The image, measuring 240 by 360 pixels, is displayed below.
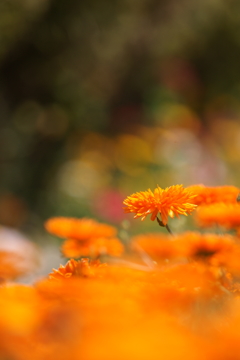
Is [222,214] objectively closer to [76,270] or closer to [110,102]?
[76,270]

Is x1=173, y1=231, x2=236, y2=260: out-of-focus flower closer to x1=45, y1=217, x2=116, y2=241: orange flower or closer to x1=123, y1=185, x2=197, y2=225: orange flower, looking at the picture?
x1=123, y1=185, x2=197, y2=225: orange flower

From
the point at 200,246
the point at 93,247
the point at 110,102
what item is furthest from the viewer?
the point at 110,102

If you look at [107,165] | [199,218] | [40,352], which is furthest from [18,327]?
[107,165]

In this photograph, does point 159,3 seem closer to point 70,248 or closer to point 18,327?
point 70,248

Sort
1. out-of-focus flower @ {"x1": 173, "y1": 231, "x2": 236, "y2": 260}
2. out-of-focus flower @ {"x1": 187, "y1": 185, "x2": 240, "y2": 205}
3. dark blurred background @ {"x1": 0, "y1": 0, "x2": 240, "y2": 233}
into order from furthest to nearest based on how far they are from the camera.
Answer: dark blurred background @ {"x1": 0, "y1": 0, "x2": 240, "y2": 233} → out-of-focus flower @ {"x1": 187, "y1": 185, "x2": 240, "y2": 205} → out-of-focus flower @ {"x1": 173, "y1": 231, "x2": 236, "y2": 260}

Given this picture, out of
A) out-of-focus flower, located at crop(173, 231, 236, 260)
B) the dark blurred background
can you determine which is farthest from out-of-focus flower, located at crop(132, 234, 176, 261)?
the dark blurred background

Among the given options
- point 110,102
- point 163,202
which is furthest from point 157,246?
point 110,102
